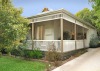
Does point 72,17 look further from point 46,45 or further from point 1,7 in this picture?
point 1,7

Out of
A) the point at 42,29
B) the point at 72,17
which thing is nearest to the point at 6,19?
the point at 72,17

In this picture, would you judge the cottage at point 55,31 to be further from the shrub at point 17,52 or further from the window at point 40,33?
the shrub at point 17,52

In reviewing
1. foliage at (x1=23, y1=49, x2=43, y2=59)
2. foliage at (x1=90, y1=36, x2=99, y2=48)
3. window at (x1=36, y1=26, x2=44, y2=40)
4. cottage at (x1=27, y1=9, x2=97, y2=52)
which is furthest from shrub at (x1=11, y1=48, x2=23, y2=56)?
foliage at (x1=90, y1=36, x2=99, y2=48)

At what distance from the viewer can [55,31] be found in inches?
698

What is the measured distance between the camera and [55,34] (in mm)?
17797

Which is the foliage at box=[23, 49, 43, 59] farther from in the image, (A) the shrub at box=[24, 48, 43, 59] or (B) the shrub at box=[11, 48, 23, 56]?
(B) the shrub at box=[11, 48, 23, 56]

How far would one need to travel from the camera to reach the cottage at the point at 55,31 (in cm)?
1430

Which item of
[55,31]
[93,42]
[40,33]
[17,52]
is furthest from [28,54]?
[93,42]

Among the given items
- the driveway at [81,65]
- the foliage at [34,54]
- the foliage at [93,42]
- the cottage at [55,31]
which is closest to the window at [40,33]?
the cottage at [55,31]

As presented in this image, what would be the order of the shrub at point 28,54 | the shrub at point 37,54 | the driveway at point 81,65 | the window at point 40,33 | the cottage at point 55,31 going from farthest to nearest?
1. the window at point 40,33
2. the shrub at point 28,54
3. the shrub at point 37,54
4. the cottage at point 55,31
5. the driveway at point 81,65

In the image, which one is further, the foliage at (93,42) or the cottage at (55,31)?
the foliage at (93,42)

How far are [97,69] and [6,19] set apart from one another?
6.98 m

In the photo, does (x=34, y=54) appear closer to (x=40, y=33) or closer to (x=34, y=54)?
(x=34, y=54)

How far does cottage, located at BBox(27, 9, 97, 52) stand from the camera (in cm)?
1430
